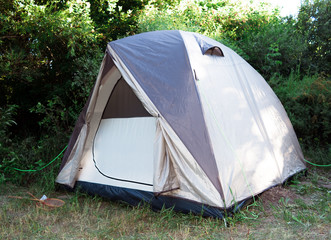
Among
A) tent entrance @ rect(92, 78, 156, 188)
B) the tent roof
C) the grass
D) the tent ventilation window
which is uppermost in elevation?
the tent ventilation window

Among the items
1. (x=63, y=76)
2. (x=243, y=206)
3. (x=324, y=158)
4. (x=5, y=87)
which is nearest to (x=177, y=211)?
(x=243, y=206)

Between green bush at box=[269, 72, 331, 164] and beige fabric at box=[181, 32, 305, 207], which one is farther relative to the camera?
green bush at box=[269, 72, 331, 164]

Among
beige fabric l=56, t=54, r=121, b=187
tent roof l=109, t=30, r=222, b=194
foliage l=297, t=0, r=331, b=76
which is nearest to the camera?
tent roof l=109, t=30, r=222, b=194

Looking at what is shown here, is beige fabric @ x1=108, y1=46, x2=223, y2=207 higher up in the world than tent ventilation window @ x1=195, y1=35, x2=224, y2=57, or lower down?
lower down

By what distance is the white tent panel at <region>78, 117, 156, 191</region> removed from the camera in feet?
10.6

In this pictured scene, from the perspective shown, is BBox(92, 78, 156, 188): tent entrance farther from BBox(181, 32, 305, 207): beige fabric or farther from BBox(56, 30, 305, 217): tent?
BBox(181, 32, 305, 207): beige fabric

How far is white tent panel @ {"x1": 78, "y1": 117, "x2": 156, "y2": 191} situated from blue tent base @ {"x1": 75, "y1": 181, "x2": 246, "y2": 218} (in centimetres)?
6

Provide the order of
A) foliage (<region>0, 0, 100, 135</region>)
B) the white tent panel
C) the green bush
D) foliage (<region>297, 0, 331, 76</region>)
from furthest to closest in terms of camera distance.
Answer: foliage (<region>297, 0, 331, 76</region>), the green bush, foliage (<region>0, 0, 100, 135</region>), the white tent panel

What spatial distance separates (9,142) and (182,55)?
3.32 meters

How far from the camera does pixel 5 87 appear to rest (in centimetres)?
585

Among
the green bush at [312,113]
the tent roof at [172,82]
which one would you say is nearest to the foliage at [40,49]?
the tent roof at [172,82]

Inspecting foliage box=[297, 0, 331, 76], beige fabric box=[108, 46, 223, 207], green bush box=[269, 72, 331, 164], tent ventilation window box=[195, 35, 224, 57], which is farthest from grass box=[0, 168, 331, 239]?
foliage box=[297, 0, 331, 76]

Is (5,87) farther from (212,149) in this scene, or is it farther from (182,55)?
(212,149)

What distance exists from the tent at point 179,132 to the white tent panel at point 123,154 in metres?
0.01
